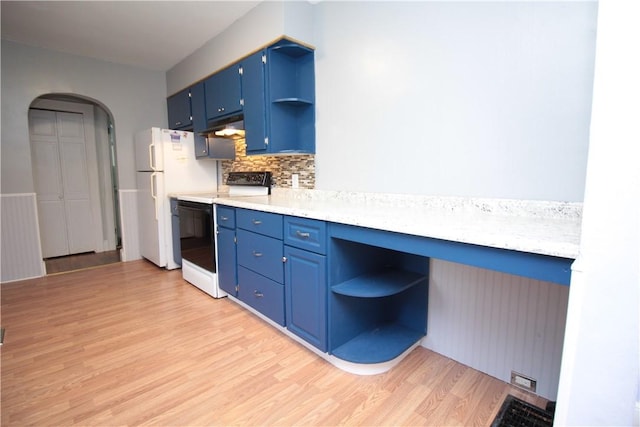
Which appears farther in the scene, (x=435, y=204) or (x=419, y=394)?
(x=435, y=204)

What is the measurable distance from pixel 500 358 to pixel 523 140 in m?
1.17

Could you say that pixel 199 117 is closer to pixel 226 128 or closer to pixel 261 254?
pixel 226 128

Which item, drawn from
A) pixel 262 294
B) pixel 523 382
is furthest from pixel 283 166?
pixel 523 382

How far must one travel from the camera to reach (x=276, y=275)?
7.06ft

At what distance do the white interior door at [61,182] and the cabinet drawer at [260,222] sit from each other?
357 cm

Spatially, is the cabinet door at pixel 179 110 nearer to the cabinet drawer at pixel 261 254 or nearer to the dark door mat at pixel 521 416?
the cabinet drawer at pixel 261 254

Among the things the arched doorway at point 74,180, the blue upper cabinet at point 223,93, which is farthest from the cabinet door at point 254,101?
the arched doorway at point 74,180

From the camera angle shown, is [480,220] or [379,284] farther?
[379,284]

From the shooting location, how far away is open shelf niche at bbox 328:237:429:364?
5.88ft

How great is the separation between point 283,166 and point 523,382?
2.44 meters

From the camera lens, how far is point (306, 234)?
1878 mm

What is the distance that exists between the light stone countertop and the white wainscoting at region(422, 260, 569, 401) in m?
0.34

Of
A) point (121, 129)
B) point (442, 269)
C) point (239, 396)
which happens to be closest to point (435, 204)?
point (442, 269)

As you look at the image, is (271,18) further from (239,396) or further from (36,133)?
(36,133)
